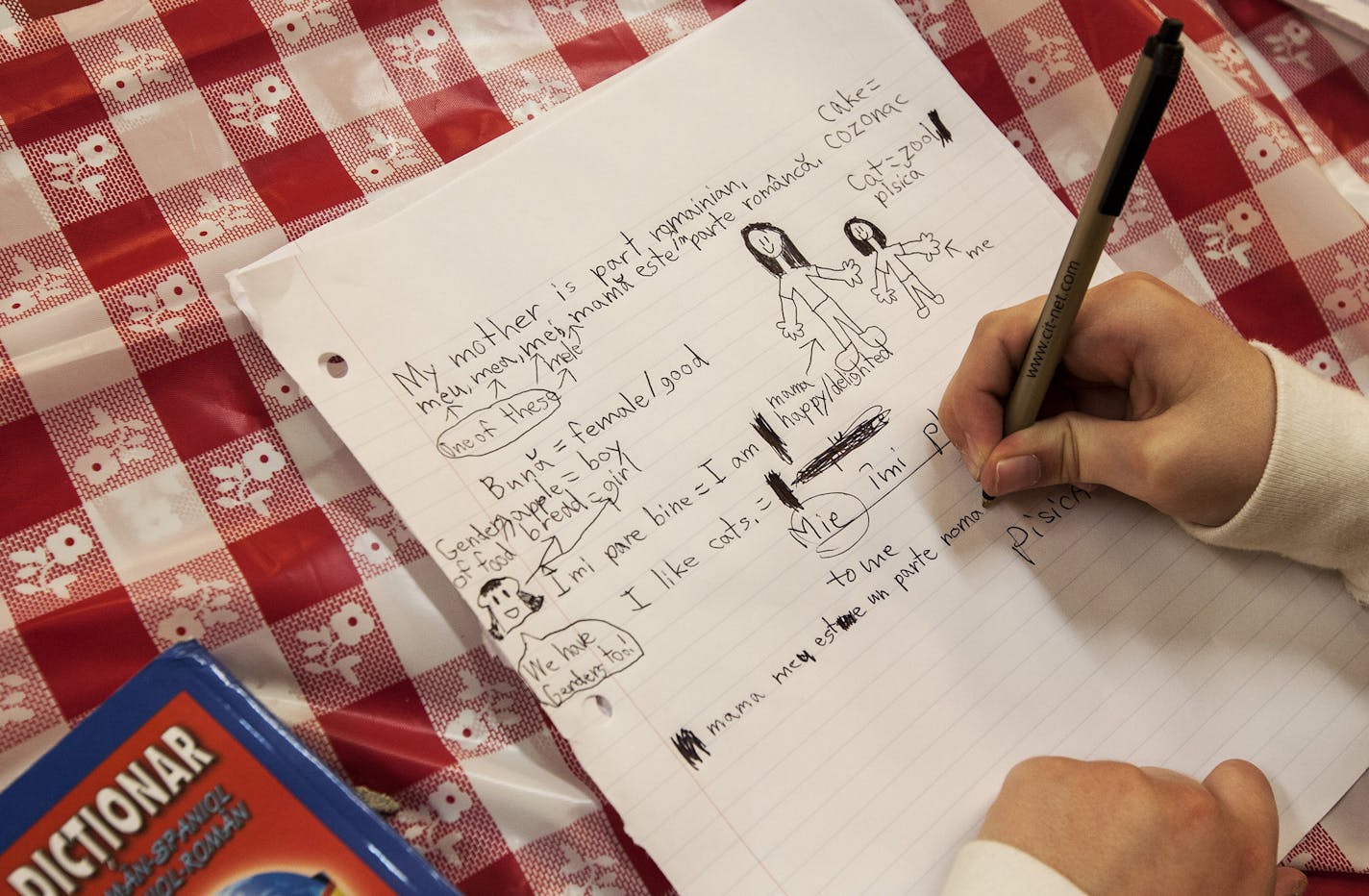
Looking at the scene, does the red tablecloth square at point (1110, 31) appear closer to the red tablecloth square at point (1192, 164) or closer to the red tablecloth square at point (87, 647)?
the red tablecloth square at point (1192, 164)

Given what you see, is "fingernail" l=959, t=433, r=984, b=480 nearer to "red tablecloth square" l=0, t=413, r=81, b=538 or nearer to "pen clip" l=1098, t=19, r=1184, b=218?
"pen clip" l=1098, t=19, r=1184, b=218

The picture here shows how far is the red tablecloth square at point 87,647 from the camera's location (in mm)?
464

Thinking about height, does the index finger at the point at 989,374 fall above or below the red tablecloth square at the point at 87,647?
below

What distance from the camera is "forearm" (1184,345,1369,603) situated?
1.49ft

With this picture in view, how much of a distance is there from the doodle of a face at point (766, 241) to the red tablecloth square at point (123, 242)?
33 cm

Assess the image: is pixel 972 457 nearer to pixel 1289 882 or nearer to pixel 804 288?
pixel 804 288

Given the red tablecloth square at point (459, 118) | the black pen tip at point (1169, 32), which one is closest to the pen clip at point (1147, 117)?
the black pen tip at point (1169, 32)

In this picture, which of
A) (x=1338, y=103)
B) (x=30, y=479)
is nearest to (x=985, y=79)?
(x=1338, y=103)

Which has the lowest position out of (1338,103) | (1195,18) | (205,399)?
(1338,103)

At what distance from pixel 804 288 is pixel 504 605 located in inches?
9.8

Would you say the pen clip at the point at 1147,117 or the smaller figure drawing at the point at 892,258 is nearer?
the pen clip at the point at 1147,117

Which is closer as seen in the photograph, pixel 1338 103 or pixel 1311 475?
pixel 1311 475

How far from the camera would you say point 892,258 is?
54 centimetres

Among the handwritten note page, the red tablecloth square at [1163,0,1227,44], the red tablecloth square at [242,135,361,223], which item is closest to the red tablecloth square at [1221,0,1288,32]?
the red tablecloth square at [1163,0,1227,44]
